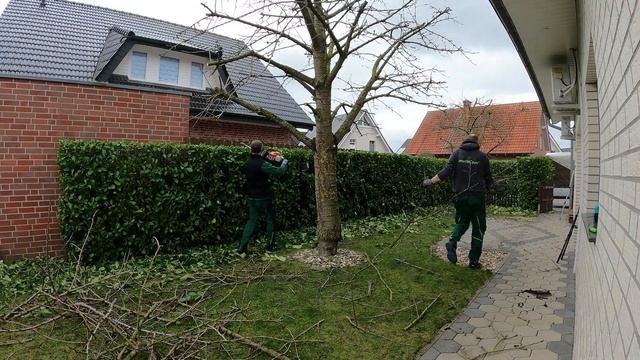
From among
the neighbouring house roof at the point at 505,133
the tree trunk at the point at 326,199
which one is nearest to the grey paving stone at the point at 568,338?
the tree trunk at the point at 326,199

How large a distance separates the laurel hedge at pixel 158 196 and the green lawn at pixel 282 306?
1.77 ft

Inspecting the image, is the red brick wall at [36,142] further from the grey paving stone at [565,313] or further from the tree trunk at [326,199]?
the grey paving stone at [565,313]

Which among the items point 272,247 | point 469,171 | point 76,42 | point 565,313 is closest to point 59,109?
point 272,247

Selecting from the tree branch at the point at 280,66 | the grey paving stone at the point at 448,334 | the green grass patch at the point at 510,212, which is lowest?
the grey paving stone at the point at 448,334

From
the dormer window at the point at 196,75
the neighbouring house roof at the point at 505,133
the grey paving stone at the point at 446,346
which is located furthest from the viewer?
the neighbouring house roof at the point at 505,133

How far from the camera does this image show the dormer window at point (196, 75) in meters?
13.1

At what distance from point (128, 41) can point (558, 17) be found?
1061 centimetres

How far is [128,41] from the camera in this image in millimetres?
11250

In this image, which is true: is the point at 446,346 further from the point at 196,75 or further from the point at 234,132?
the point at 196,75

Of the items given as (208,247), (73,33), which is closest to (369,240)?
(208,247)

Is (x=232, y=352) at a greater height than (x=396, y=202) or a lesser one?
lesser

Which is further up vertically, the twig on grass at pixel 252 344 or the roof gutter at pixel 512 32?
the roof gutter at pixel 512 32

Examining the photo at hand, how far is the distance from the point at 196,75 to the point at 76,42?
12.1ft

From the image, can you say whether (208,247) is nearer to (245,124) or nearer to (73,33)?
(245,124)
